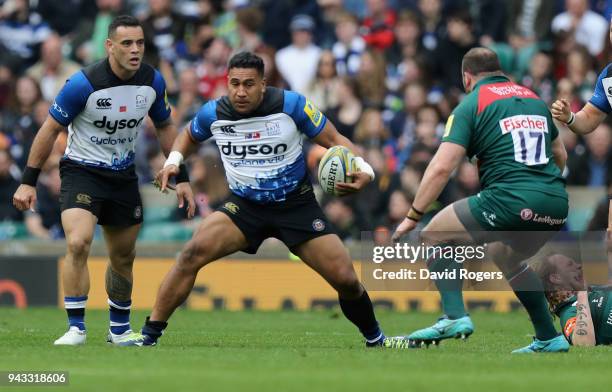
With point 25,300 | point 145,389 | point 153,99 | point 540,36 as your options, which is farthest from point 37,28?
point 145,389

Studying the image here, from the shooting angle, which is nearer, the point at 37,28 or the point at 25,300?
the point at 25,300

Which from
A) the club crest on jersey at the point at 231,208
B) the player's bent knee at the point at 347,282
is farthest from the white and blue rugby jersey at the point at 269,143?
the player's bent knee at the point at 347,282

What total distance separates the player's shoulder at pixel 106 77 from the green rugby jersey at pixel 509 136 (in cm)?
302

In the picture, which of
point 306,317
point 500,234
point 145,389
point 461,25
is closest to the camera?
point 145,389

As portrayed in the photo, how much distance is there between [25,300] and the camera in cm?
1942

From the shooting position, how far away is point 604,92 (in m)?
12.6

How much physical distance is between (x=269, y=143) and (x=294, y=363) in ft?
7.01

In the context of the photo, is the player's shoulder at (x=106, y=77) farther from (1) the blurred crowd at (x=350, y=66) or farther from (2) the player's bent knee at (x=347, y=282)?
(1) the blurred crowd at (x=350, y=66)

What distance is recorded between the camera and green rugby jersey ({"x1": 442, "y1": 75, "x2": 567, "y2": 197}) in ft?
35.8

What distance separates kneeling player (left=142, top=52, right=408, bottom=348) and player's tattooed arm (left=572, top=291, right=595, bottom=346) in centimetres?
195

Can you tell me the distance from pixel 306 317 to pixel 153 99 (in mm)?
5438

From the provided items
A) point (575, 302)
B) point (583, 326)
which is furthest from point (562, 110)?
point (583, 326)

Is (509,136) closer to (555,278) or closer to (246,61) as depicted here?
(555,278)

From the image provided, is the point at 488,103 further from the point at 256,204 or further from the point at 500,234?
the point at 256,204
